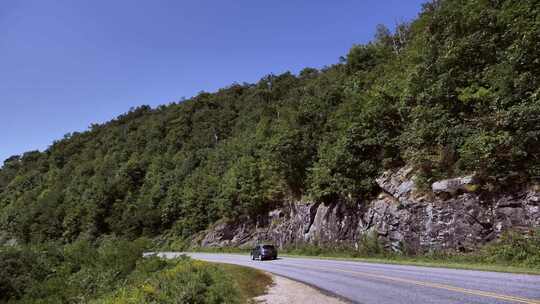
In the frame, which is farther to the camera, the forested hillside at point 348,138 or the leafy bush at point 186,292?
the forested hillside at point 348,138

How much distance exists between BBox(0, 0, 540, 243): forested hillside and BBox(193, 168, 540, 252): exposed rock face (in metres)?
0.98

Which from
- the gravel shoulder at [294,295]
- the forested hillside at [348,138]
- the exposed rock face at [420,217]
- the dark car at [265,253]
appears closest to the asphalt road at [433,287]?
the gravel shoulder at [294,295]

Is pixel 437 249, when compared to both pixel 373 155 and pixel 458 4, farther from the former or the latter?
pixel 458 4

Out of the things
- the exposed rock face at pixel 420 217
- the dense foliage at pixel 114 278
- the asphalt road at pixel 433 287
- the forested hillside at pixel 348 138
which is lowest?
the dense foliage at pixel 114 278

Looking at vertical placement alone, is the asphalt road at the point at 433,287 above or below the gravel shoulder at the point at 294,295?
above

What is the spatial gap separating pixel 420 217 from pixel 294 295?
1240 cm

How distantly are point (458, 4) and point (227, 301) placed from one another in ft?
84.9

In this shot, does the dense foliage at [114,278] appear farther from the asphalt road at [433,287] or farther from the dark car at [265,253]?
the dark car at [265,253]

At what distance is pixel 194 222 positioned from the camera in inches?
2135

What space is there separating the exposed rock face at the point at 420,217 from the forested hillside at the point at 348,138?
0.98m

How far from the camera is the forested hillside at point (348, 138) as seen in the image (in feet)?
59.7

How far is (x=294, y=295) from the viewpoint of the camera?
1139 cm

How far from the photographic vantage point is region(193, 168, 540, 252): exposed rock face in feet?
55.0

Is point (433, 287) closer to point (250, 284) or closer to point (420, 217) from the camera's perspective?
point (250, 284)
